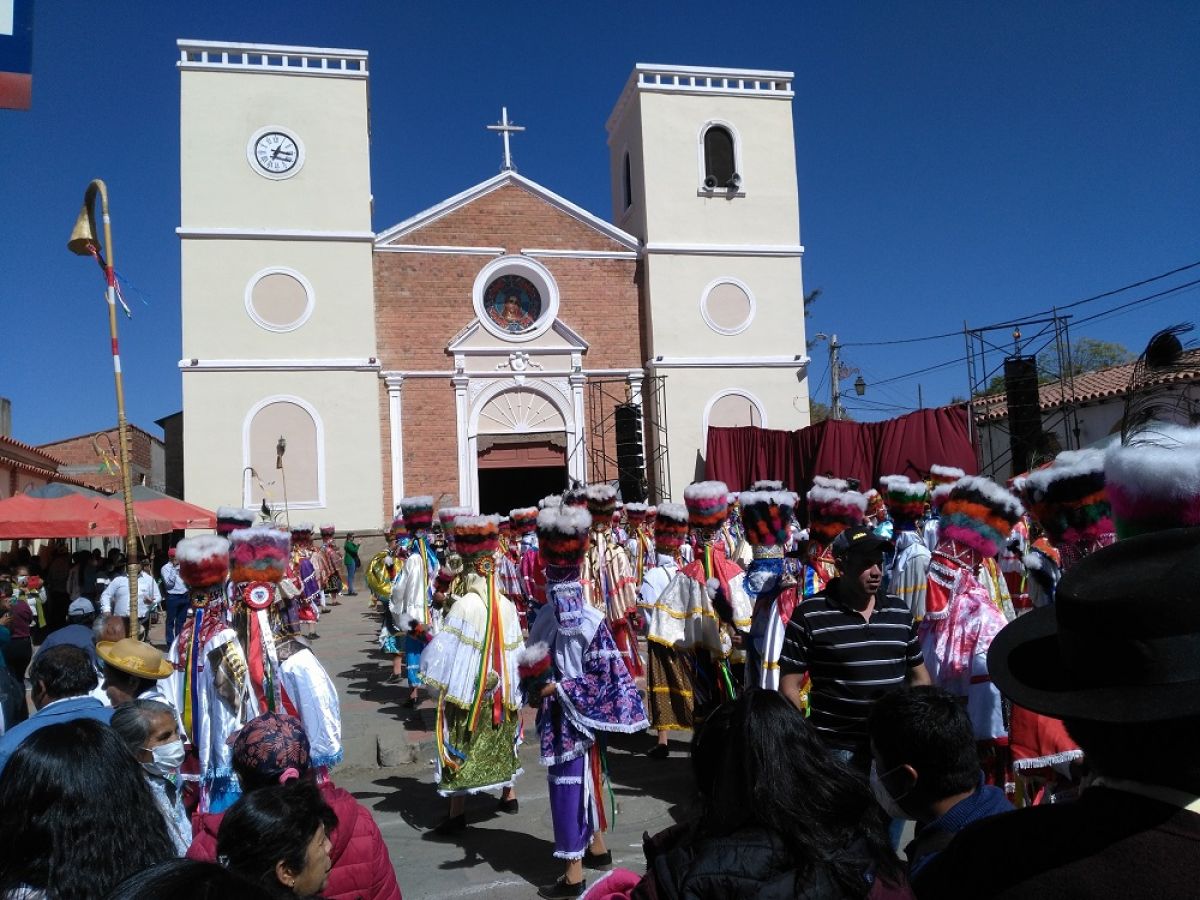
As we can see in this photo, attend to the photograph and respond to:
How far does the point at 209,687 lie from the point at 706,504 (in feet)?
13.3

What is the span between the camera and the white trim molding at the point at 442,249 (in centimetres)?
2177

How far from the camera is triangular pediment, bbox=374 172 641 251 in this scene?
21880 mm

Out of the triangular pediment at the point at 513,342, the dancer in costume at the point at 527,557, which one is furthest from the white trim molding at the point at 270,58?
the dancer in costume at the point at 527,557

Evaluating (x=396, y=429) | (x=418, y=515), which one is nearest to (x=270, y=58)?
(x=396, y=429)

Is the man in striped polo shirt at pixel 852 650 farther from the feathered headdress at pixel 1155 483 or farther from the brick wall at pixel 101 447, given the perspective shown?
the brick wall at pixel 101 447

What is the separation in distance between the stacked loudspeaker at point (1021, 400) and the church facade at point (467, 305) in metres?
6.45

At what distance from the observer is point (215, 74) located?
67.8 feet

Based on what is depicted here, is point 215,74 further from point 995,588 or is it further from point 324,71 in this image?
point 995,588

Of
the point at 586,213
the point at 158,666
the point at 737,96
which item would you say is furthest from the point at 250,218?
the point at 158,666

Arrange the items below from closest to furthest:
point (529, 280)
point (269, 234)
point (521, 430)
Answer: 1. point (269, 234)
2. point (521, 430)
3. point (529, 280)

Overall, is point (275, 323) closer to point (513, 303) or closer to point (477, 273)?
point (477, 273)

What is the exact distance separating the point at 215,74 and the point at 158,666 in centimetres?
2069

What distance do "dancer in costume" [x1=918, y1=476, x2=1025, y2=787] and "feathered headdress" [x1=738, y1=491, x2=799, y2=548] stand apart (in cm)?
150

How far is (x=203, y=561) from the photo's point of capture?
448 cm
